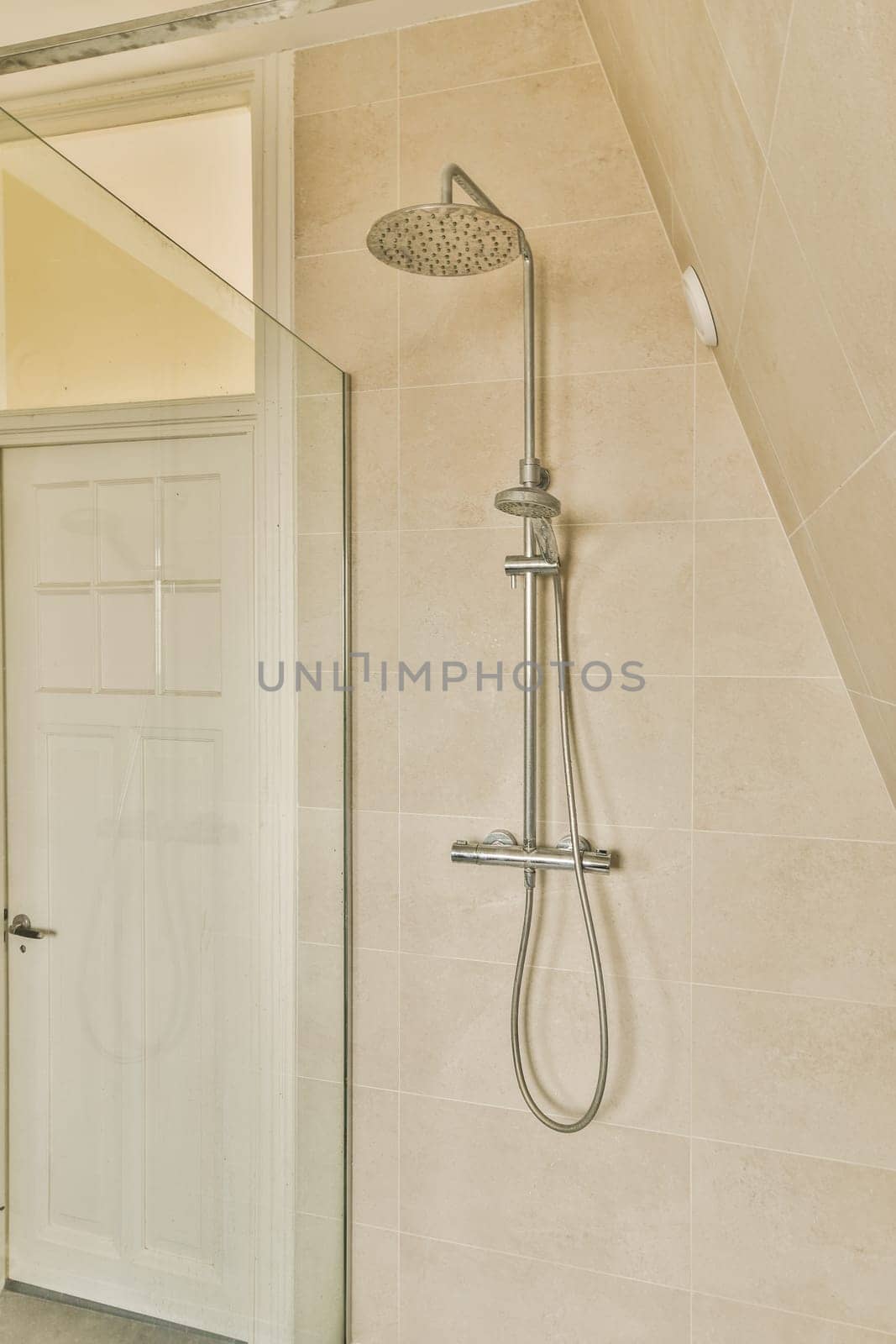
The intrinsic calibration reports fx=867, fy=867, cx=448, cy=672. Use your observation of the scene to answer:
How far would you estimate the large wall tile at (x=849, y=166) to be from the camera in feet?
1.46

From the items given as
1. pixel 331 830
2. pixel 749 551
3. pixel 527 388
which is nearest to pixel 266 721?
pixel 331 830


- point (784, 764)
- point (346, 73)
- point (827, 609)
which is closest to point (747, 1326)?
point (784, 764)

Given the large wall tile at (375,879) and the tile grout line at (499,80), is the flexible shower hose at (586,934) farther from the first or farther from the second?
the tile grout line at (499,80)

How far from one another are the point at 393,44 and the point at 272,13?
29 centimetres

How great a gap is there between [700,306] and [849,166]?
2.48 ft

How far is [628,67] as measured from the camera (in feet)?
3.95

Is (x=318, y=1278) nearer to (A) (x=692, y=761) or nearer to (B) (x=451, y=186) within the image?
(A) (x=692, y=761)

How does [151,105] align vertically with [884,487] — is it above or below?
above

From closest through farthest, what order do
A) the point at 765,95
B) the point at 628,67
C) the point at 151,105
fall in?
the point at 765,95
the point at 628,67
the point at 151,105

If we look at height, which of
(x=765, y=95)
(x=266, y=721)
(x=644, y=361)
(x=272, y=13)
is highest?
(x=272, y=13)

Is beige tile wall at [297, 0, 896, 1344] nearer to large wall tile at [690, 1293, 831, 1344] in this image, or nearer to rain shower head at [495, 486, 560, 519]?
Result: large wall tile at [690, 1293, 831, 1344]

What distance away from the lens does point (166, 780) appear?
1.13 metres

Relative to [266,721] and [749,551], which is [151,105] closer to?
[266,721]

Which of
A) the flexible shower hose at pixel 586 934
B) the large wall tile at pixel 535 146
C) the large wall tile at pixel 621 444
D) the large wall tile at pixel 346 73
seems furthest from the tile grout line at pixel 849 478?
the large wall tile at pixel 346 73
